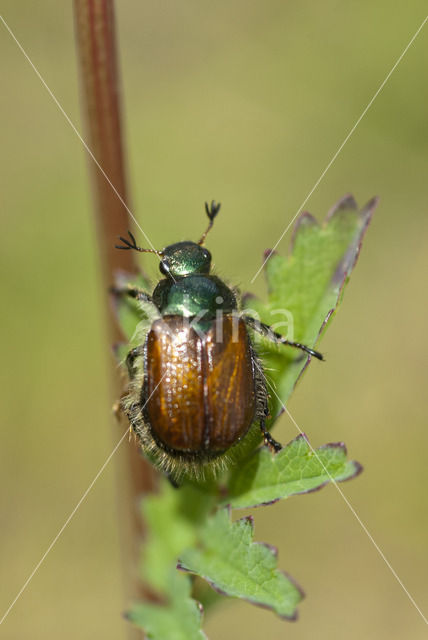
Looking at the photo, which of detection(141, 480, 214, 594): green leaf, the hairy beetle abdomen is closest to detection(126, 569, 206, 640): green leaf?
detection(141, 480, 214, 594): green leaf

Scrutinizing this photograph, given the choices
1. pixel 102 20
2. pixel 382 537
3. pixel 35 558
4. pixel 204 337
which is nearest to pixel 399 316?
pixel 382 537

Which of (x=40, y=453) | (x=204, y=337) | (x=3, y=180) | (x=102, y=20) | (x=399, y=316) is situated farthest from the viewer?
(x=3, y=180)

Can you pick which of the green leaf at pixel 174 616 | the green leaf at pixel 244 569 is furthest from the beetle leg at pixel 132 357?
the green leaf at pixel 174 616

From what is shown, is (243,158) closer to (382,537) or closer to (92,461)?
(92,461)

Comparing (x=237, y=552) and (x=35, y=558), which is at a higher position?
(x=237, y=552)

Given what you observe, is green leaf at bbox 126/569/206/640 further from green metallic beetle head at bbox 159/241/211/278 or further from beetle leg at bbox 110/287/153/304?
green metallic beetle head at bbox 159/241/211/278

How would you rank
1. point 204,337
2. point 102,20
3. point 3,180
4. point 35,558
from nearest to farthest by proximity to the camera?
1. point 102,20
2. point 204,337
3. point 35,558
4. point 3,180
